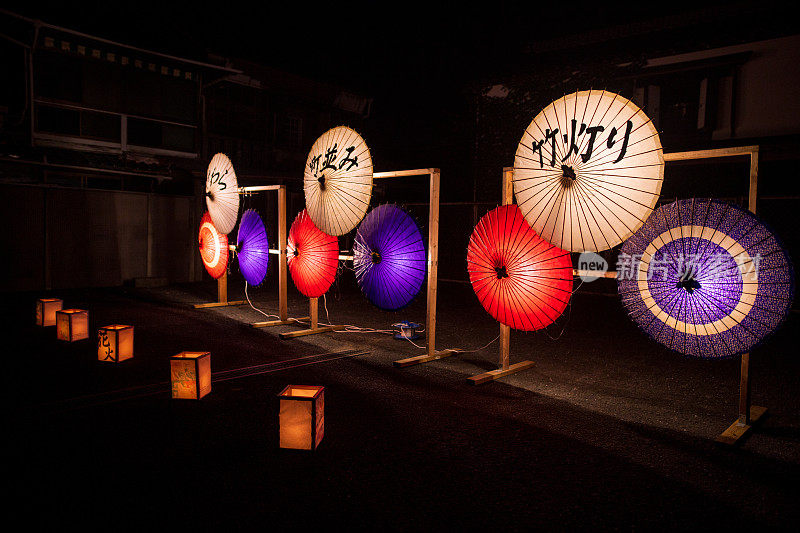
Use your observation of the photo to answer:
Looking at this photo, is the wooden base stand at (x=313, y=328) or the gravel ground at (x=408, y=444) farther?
the wooden base stand at (x=313, y=328)

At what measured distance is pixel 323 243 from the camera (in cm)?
646

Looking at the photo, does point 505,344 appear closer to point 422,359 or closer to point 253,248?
point 422,359

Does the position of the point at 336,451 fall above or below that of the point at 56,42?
below

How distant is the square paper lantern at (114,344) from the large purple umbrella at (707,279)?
17.4 ft

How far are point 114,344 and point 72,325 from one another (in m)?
1.41

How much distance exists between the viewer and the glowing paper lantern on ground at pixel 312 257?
6391 millimetres

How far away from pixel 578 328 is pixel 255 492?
6566 millimetres

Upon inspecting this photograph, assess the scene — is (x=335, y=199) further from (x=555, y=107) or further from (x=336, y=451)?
(x=336, y=451)

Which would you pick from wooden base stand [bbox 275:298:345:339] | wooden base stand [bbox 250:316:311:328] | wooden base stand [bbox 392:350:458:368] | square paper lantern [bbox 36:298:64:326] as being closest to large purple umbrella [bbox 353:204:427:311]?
wooden base stand [bbox 392:350:458:368]

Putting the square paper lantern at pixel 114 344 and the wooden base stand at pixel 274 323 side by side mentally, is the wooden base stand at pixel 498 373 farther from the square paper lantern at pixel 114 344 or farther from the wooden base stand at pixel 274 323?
the square paper lantern at pixel 114 344

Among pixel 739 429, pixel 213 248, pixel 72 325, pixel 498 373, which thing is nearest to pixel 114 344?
pixel 72 325

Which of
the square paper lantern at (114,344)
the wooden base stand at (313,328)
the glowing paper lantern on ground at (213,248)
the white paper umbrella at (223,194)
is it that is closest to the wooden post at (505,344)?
the wooden base stand at (313,328)

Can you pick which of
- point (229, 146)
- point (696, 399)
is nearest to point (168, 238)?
point (229, 146)

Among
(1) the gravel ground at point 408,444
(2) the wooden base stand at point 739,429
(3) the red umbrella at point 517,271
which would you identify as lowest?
(1) the gravel ground at point 408,444
